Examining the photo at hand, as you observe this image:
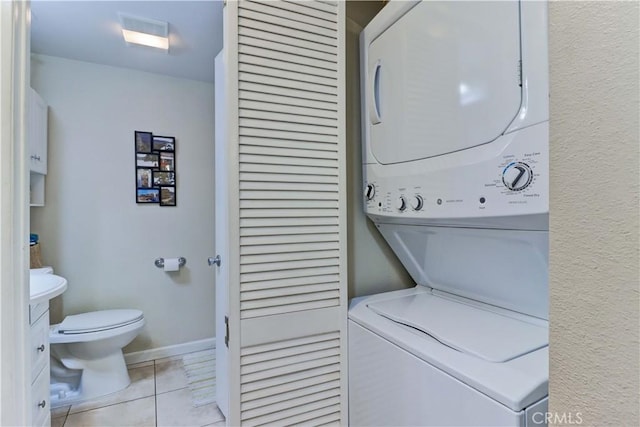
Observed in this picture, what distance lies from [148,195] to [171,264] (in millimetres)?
625

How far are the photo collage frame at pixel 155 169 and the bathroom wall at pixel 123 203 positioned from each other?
0.05 meters

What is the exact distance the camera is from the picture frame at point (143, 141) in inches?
104

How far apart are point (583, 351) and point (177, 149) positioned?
298cm

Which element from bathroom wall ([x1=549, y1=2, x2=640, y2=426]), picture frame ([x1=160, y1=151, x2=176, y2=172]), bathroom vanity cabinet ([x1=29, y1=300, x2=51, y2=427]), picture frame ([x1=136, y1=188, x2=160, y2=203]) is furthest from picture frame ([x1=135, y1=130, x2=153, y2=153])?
bathroom wall ([x1=549, y1=2, x2=640, y2=426])

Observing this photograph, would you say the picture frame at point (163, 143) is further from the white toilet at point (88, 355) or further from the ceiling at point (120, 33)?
the white toilet at point (88, 355)

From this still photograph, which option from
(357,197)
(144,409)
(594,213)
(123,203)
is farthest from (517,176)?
(123,203)

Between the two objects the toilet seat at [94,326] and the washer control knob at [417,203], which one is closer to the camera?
the washer control knob at [417,203]

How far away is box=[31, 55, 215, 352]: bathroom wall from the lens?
2.41m

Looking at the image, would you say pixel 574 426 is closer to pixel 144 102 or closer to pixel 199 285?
pixel 199 285

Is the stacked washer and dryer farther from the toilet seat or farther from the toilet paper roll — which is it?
the toilet paper roll

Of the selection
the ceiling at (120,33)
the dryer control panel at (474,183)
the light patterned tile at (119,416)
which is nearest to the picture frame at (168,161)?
the ceiling at (120,33)

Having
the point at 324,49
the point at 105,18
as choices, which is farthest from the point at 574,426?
the point at 105,18

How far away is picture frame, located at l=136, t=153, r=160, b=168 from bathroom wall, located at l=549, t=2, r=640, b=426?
2866mm

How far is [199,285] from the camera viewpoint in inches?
113
